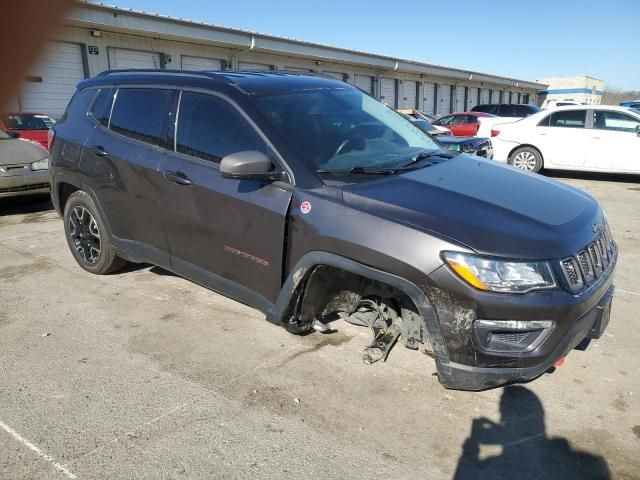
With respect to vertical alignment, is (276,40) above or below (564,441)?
above

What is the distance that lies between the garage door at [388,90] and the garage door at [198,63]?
42.4 feet

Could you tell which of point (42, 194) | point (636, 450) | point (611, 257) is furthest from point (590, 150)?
point (42, 194)

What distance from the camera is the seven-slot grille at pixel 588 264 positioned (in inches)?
101

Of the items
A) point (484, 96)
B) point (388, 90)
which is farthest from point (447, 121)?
point (484, 96)

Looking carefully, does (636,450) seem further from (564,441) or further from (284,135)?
(284,135)

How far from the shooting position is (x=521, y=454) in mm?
2516

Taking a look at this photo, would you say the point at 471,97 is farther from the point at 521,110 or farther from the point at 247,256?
the point at 247,256

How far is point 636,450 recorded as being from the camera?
2521 millimetres

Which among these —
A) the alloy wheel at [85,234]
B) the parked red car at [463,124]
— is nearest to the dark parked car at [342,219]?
the alloy wheel at [85,234]

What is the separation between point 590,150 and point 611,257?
8.84 meters

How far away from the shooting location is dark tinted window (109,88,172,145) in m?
3.90

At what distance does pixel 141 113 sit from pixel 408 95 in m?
32.7

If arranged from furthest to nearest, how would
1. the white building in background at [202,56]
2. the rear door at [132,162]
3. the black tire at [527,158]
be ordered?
the white building in background at [202,56] < the black tire at [527,158] < the rear door at [132,162]

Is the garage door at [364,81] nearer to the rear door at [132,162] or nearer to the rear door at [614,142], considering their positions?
the rear door at [614,142]
